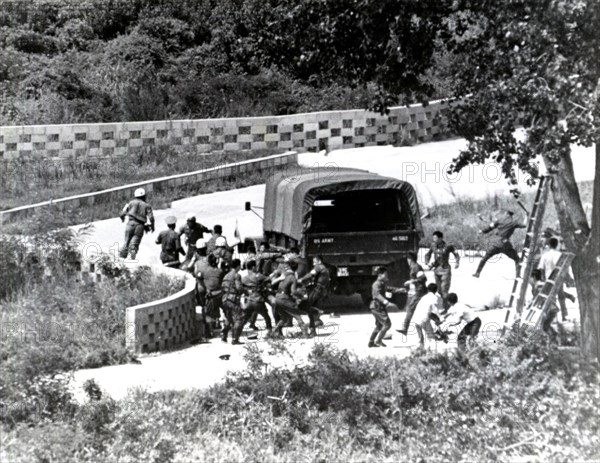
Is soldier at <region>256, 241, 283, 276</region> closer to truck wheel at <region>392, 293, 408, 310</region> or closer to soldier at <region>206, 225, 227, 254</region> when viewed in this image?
soldier at <region>206, 225, 227, 254</region>

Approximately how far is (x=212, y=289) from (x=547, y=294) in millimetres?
5028

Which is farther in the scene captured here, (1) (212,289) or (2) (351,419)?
(1) (212,289)

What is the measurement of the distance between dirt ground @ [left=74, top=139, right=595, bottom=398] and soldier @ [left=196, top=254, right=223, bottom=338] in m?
0.45

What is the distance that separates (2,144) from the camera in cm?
2691

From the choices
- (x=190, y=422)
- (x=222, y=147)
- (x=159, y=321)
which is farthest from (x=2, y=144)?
(x=190, y=422)

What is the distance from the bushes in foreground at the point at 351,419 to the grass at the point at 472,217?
34.3 feet

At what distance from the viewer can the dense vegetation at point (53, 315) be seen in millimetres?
12750

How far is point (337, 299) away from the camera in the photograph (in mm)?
20688

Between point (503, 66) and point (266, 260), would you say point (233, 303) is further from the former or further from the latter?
point (503, 66)

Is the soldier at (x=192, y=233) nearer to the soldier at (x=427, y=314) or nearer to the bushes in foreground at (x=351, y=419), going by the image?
the soldier at (x=427, y=314)

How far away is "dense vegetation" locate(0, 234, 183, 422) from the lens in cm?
1275

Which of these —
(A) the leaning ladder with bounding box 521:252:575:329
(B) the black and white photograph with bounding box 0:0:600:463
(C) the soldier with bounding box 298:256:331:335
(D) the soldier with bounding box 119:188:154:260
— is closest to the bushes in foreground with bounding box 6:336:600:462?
(B) the black and white photograph with bounding box 0:0:600:463

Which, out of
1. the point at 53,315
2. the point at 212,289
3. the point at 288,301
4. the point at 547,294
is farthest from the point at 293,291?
the point at 547,294

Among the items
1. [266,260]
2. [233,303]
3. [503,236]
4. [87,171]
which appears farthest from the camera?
[87,171]
